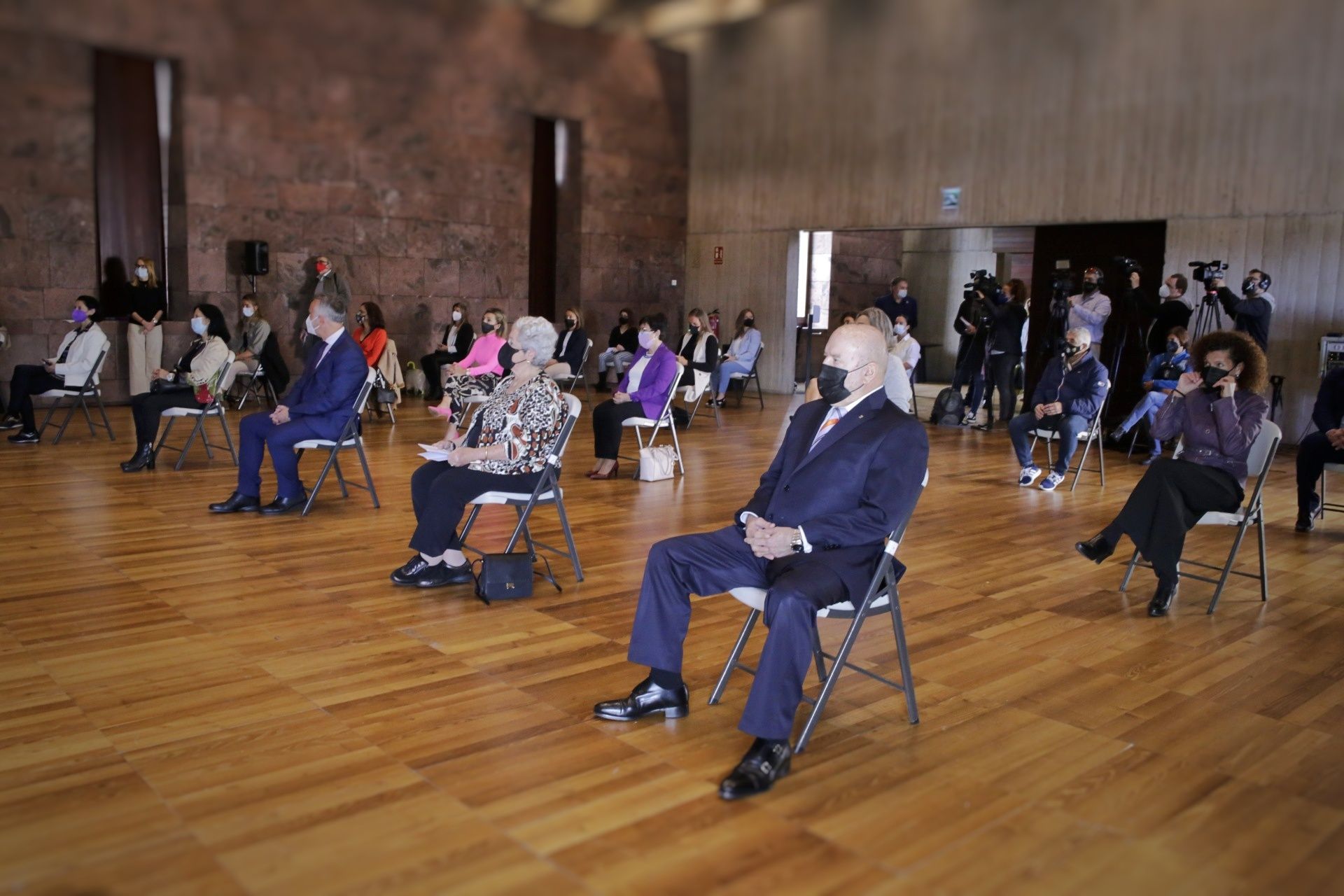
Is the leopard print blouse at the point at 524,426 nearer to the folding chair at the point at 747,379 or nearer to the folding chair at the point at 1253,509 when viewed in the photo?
the folding chair at the point at 1253,509

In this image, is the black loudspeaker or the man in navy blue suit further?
the black loudspeaker

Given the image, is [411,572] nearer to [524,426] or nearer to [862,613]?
[524,426]

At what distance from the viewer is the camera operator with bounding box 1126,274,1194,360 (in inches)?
405

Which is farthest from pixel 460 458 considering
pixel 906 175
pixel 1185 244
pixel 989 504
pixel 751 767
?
pixel 906 175

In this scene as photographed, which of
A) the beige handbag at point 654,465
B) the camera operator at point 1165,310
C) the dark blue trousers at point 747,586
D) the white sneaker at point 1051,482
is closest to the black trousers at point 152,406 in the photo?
the beige handbag at point 654,465

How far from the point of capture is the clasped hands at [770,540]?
10.9ft

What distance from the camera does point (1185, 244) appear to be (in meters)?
11.7

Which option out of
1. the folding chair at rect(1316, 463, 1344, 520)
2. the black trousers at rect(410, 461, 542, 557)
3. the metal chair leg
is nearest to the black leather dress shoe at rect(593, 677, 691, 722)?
the metal chair leg

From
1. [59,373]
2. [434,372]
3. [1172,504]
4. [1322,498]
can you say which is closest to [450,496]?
[1172,504]

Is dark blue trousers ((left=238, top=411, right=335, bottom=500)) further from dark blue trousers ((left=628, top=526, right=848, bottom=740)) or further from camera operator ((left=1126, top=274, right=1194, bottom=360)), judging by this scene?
camera operator ((left=1126, top=274, right=1194, bottom=360))

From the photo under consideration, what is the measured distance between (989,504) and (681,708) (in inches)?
180

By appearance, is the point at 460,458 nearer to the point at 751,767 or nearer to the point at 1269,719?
the point at 751,767

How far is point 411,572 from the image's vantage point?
503 centimetres

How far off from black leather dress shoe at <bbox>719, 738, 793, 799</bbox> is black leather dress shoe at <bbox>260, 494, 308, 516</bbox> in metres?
4.24
